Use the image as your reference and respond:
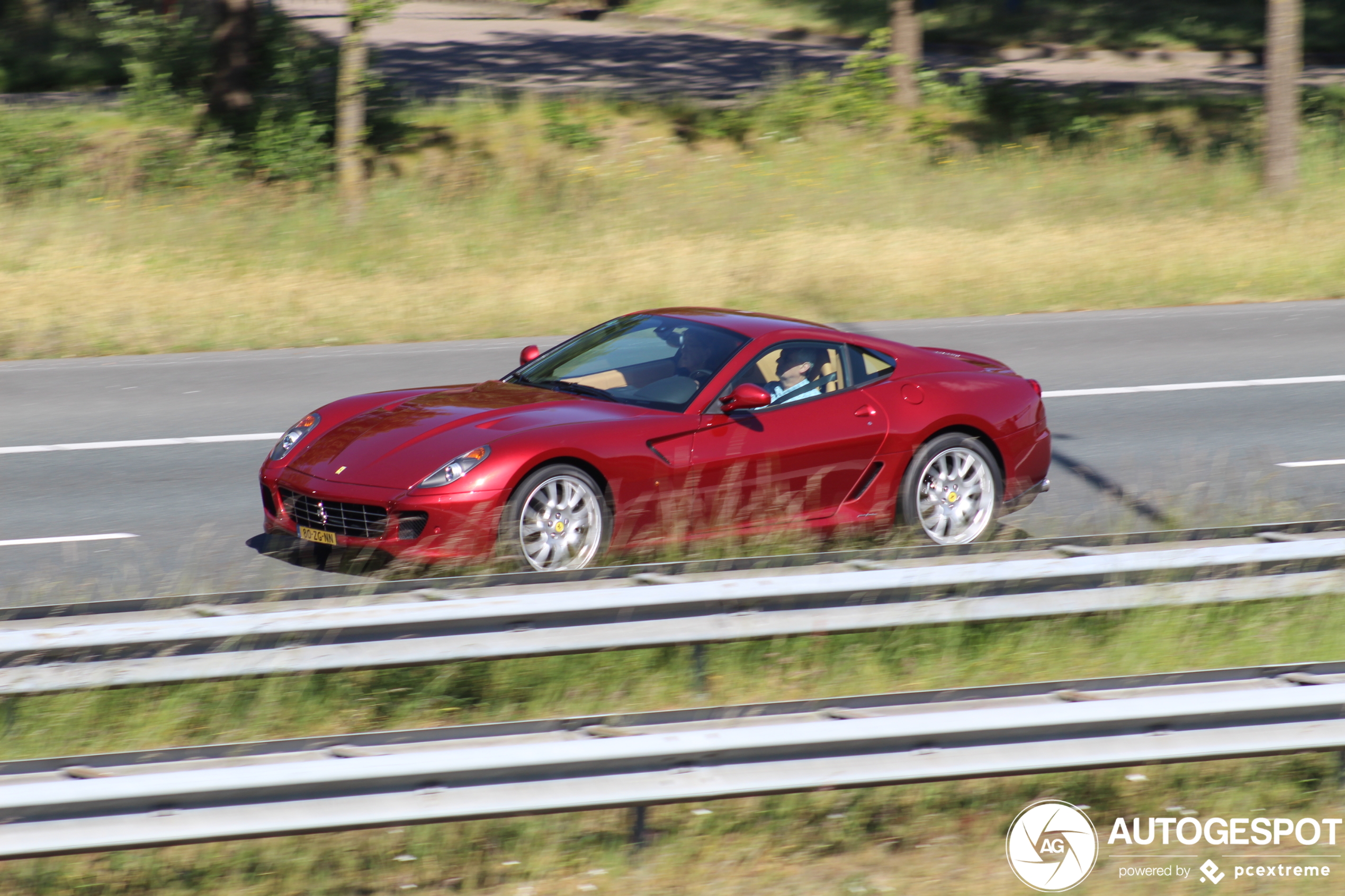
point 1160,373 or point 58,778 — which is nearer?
point 58,778

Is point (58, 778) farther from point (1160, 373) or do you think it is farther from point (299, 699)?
point (1160, 373)

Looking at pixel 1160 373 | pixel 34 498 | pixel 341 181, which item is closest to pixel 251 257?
pixel 341 181

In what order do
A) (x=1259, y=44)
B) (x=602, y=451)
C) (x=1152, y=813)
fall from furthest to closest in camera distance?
1. (x=1259, y=44)
2. (x=602, y=451)
3. (x=1152, y=813)

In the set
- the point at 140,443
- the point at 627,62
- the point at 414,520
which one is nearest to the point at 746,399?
the point at 414,520

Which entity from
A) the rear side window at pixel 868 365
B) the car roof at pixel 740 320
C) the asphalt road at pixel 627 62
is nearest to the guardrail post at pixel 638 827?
the car roof at pixel 740 320

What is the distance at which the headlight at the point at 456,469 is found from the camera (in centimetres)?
716

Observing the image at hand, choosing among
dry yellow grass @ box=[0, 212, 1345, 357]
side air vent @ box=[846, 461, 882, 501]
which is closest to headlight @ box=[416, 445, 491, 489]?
side air vent @ box=[846, 461, 882, 501]

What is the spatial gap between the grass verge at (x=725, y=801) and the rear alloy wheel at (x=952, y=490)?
1.67m

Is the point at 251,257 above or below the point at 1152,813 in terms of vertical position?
above

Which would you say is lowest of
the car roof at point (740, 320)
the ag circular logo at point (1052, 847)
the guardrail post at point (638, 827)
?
the ag circular logo at point (1052, 847)

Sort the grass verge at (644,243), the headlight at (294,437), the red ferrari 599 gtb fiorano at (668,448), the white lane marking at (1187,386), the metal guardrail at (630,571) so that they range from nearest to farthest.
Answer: the metal guardrail at (630,571)
the red ferrari 599 gtb fiorano at (668,448)
the headlight at (294,437)
the white lane marking at (1187,386)
the grass verge at (644,243)

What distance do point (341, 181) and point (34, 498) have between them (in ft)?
39.9

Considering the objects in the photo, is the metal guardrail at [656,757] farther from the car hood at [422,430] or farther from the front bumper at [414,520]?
the car hood at [422,430]

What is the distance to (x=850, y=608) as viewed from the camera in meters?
5.41
